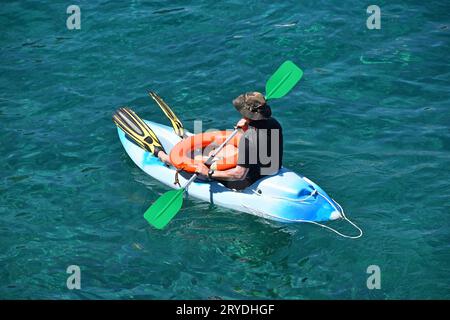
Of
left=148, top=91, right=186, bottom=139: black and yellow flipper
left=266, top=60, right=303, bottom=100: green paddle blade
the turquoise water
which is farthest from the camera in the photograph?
left=148, top=91, right=186, bottom=139: black and yellow flipper

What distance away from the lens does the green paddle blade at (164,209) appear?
8.34 metres

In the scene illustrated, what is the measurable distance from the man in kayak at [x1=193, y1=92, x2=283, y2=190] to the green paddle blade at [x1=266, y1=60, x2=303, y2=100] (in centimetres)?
83

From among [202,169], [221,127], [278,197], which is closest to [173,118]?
[221,127]

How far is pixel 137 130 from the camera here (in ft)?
32.0

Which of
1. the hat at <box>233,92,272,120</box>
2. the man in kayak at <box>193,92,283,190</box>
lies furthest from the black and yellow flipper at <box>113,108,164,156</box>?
the hat at <box>233,92,272,120</box>

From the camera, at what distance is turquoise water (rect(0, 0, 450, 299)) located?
7.89 meters

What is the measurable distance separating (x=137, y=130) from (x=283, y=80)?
2.06 meters

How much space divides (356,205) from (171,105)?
3.48 m

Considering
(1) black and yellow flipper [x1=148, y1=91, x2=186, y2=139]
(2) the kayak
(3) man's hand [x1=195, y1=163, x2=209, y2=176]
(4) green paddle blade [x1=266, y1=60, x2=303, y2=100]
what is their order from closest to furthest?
(2) the kayak
(3) man's hand [x1=195, y1=163, x2=209, y2=176]
(4) green paddle blade [x1=266, y1=60, x2=303, y2=100]
(1) black and yellow flipper [x1=148, y1=91, x2=186, y2=139]

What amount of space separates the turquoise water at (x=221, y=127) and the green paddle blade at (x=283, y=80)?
0.95 metres

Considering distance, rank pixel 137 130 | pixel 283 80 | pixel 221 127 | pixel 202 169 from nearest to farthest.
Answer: pixel 202 169
pixel 283 80
pixel 137 130
pixel 221 127

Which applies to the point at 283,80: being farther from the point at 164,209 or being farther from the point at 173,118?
the point at 164,209

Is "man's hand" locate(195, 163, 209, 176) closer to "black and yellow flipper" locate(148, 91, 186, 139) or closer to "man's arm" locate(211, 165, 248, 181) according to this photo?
"man's arm" locate(211, 165, 248, 181)
